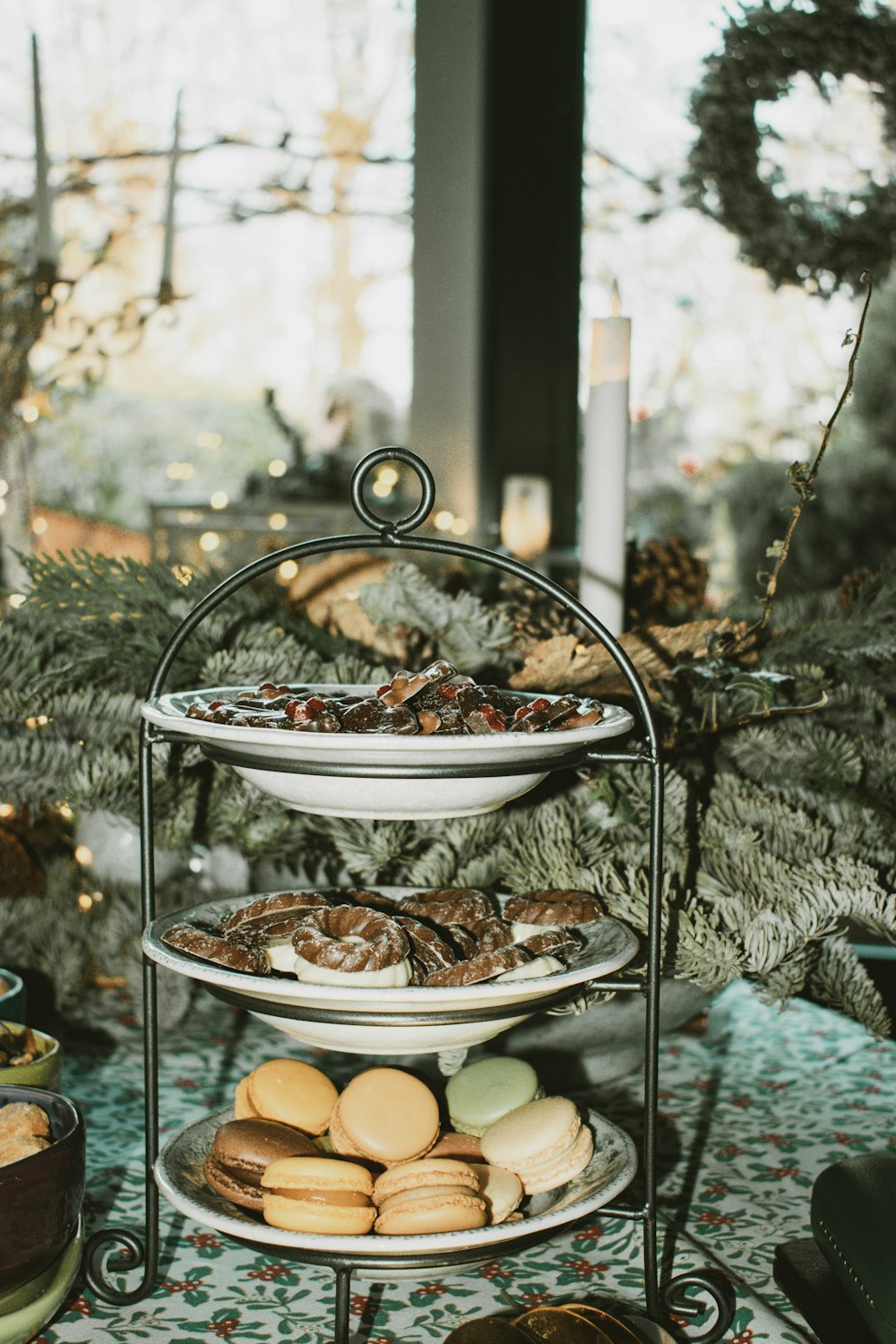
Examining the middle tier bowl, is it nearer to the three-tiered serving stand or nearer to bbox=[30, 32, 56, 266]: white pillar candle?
the three-tiered serving stand

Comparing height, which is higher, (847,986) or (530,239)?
(530,239)

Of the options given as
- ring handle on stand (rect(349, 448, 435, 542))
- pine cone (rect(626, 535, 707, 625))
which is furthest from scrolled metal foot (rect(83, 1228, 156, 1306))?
pine cone (rect(626, 535, 707, 625))

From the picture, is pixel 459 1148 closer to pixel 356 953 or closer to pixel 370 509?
pixel 356 953

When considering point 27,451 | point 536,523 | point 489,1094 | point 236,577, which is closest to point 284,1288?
point 489,1094

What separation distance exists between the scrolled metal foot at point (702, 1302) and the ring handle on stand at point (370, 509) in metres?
0.37

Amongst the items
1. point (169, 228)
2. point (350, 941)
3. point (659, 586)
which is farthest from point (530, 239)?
point (350, 941)

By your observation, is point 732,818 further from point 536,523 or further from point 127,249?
point 127,249

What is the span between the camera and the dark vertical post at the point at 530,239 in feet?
6.95

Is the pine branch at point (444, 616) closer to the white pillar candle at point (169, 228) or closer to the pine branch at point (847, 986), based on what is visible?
the pine branch at point (847, 986)

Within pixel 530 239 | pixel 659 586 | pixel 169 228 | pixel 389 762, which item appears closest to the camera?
pixel 389 762

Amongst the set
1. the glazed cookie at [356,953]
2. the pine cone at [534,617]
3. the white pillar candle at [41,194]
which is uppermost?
the white pillar candle at [41,194]

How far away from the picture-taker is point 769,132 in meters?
2.19

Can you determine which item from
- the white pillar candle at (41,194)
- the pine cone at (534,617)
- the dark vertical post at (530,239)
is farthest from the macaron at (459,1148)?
the dark vertical post at (530,239)

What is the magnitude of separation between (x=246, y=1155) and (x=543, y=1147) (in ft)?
0.45
